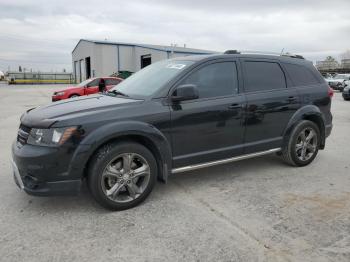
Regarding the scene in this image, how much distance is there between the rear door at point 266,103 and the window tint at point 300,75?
17 centimetres

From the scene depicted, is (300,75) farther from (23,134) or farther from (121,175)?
(23,134)

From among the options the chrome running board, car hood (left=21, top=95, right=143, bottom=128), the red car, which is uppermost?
car hood (left=21, top=95, right=143, bottom=128)

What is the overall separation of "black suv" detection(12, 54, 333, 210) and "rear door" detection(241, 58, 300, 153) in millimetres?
15

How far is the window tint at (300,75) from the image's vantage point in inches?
214

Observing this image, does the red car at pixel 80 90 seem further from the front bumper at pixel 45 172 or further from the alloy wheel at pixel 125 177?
the front bumper at pixel 45 172

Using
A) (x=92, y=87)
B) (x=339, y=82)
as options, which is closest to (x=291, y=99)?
(x=92, y=87)

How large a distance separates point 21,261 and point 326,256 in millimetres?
2559

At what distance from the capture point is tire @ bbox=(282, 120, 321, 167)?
5.31 meters

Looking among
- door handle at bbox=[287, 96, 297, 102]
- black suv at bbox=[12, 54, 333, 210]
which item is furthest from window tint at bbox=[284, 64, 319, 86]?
door handle at bbox=[287, 96, 297, 102]

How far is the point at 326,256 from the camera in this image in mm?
2953

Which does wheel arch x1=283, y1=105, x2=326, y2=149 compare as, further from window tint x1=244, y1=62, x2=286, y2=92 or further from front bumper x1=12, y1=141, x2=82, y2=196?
front bumper x1=12, y1=141, x2=82, y2=196

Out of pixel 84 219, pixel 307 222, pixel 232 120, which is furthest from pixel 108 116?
pixel 307 222

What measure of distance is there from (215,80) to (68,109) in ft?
6.25

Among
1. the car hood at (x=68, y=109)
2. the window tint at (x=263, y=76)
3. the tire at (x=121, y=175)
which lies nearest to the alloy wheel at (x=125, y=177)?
the tire at (x=121, y=175)
